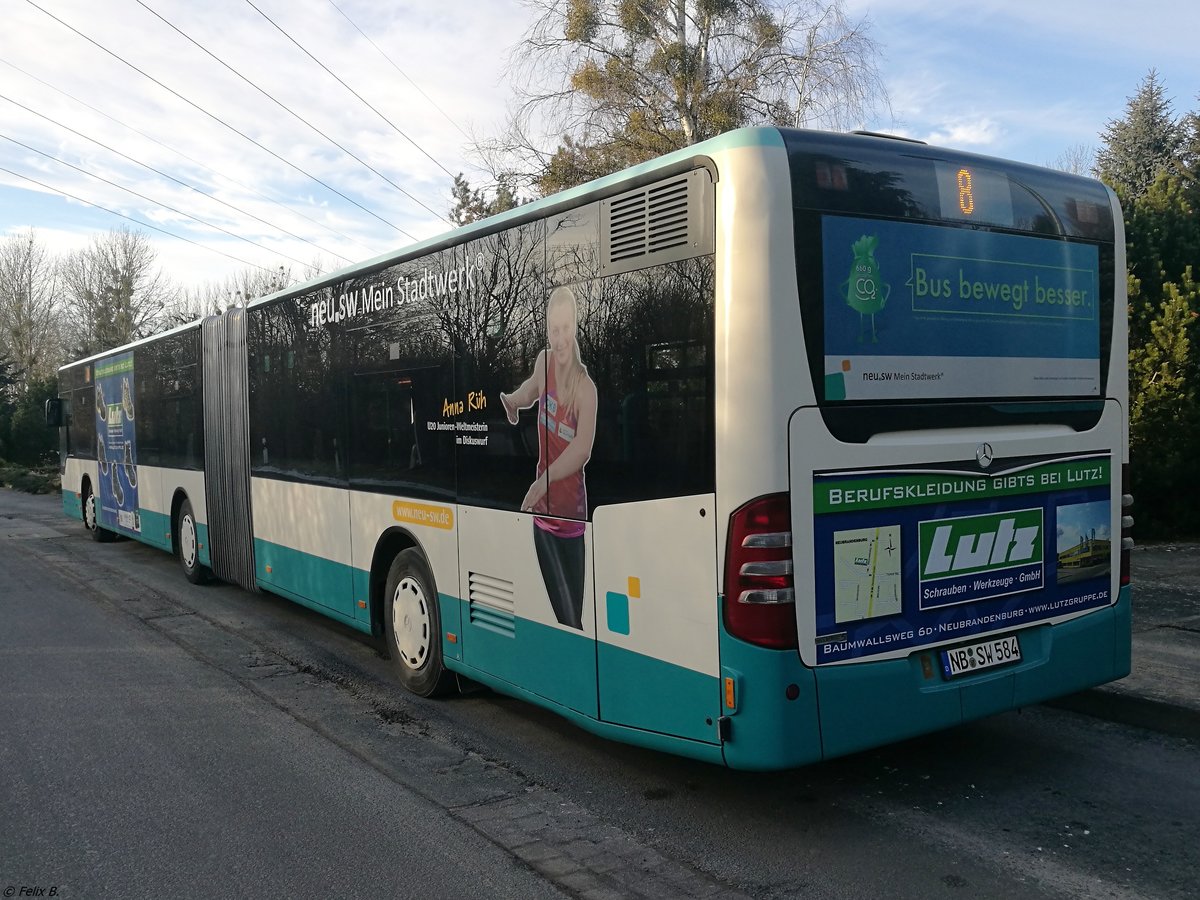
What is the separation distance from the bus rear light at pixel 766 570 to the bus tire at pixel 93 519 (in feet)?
48.3

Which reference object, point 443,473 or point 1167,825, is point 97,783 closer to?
point 443,473

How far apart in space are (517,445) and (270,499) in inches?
A: 180

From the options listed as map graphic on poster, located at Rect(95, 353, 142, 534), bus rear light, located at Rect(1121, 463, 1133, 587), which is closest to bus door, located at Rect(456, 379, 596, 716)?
bus rear light, located at Rect(1121, 463, 1133, 587)

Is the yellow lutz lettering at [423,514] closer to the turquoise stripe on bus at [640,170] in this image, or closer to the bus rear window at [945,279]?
the turquoise stripe on bus at [640,170]

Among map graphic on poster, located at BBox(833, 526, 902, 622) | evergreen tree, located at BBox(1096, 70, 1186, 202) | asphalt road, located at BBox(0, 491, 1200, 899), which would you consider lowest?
→ asphalt road, located at BBox(0, 491, 1200, 899)

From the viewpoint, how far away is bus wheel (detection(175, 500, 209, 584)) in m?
11.5

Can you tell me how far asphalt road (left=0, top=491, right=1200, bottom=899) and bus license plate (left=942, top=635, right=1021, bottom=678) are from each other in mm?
667

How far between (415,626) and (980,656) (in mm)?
3684

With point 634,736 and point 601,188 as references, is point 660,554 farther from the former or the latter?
point 601,188

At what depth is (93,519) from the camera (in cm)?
1659

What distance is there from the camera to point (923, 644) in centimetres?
444

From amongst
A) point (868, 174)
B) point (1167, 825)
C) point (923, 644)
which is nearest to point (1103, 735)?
point (1167, 825)

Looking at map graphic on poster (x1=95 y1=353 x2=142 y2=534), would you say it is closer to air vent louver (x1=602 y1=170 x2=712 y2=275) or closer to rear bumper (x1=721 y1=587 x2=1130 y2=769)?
air vent louver (x1=602 y1=170 x2=712 y2=275)

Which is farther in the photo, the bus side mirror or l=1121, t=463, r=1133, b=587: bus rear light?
the bus side mirror
